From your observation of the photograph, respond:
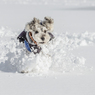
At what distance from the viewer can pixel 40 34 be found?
4145 millimetres

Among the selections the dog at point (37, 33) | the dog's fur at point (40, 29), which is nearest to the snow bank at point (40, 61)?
the dog at point (37, 33)

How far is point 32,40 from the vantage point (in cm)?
426

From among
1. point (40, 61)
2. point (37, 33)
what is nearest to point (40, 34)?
point (37, 33)

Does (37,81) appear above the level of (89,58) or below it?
below

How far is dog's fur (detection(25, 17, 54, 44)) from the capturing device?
413 centimetres

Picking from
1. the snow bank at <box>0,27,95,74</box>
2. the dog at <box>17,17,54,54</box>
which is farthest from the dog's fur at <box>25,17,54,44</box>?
the snow bank at <box>0,27,95,74</box>

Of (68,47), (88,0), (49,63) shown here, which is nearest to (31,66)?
(49,63)

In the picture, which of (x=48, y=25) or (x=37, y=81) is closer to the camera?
(x=37, y=81)

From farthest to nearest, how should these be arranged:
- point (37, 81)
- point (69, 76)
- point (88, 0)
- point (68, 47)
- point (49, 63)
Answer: point (88, 0) < point (68, 47) < point (49, 63) < point (69, 76) < point (37, 81)

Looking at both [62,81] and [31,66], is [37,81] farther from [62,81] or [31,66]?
[31,66]

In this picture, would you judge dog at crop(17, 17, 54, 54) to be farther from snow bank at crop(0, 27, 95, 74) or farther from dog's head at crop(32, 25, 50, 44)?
snow bank at crop(0, 27, 95, 74)

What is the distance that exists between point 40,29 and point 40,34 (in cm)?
7

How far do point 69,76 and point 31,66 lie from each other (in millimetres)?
546

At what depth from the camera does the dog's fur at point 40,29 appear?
413 cm
